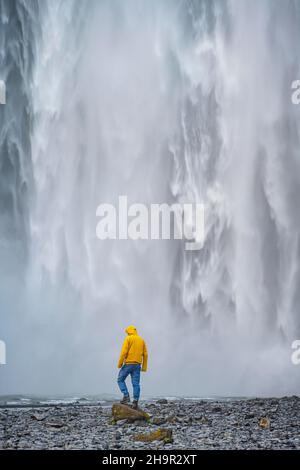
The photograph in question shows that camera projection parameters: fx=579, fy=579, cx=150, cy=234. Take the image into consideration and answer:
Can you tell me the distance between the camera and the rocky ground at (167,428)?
43.7 feet

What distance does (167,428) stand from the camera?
15.2m

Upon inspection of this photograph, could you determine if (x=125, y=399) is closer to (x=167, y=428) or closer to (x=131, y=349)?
(x=131, y=349)

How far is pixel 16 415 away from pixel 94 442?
25.3 ft

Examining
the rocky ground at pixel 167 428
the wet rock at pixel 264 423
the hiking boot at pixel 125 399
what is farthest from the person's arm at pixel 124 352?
the wet rock at pixel 264 423

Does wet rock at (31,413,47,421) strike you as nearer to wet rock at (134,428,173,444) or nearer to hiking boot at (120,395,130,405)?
hiking boot at (120,395,130,405)

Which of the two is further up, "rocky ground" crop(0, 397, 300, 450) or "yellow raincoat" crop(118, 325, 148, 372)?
"yellow raincoat" crop(118, 325, 148, 372)

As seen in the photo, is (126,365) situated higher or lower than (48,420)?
higher

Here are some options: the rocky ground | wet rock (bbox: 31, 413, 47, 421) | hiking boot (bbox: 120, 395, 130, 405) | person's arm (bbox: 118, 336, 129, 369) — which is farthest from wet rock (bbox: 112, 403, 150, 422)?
wet rock (bbox: 31, 413, 47, 421)

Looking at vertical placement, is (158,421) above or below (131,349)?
below

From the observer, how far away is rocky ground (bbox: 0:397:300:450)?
1331 centimetres

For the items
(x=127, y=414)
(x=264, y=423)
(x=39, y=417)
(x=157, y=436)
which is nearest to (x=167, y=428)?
(x=157, y=436)
